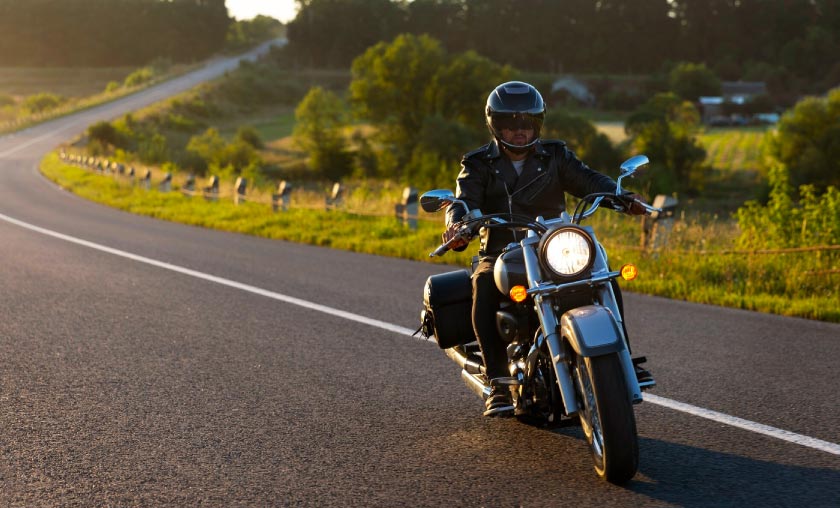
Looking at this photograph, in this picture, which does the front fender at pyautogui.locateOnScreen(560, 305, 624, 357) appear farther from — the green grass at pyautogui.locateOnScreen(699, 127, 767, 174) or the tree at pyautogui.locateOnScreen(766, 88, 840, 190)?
the green grass at pyautogui.locateOnScreen(699, 127, 767, 174)

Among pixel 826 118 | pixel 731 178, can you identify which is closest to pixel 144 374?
pixel 826 118

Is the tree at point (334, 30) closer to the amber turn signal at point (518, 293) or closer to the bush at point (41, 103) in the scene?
the bush at point (41, 103)

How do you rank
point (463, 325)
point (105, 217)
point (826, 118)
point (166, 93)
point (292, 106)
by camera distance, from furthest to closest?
point (292, 106) → point (166, 93) → point (826, 118) → point (105, 217) → point (463, 325)

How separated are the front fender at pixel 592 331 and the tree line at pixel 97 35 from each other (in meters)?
170

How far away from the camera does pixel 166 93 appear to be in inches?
4149

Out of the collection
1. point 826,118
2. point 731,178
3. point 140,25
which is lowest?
point 731,178

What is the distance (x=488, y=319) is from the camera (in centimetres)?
483

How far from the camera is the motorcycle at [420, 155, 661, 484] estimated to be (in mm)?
3932

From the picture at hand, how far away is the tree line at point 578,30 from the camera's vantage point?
149750 millimetres

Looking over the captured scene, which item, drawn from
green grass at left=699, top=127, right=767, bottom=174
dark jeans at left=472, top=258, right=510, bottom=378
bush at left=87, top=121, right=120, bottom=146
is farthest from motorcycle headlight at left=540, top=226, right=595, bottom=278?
green grass at left=699, top=127, right=767, bottom=174

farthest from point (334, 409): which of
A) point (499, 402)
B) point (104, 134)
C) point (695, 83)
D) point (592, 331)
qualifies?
point (695, 83)

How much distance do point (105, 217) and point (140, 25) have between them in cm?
15772

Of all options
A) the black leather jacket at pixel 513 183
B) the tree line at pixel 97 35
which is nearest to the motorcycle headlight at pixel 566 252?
the black leather jacket at pixel 513 183

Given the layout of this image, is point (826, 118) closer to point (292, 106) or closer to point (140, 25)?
point (292, 106)
